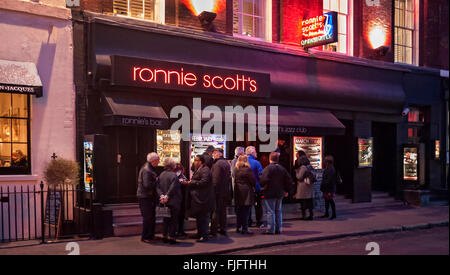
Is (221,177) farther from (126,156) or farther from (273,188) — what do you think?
(126,156)

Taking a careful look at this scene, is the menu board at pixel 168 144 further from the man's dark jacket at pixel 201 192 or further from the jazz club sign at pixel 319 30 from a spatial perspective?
the jazz club sign at pixel 319 30

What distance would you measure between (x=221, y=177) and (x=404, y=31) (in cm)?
1199

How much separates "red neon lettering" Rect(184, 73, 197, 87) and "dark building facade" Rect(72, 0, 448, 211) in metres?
0.03

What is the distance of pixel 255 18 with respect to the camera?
50.3 feet

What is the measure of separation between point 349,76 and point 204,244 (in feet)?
29.9

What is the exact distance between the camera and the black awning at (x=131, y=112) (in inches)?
441

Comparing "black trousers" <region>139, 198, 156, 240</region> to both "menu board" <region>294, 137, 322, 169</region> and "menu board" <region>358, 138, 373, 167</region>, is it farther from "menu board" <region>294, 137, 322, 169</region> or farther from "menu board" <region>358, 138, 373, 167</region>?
"menu board" <region>358, 138, 373, 167</region>

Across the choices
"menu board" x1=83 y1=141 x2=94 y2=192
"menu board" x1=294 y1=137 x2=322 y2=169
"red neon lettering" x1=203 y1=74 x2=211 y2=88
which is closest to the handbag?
"menu board" x1=83 y1=141 x2=94 y2=192

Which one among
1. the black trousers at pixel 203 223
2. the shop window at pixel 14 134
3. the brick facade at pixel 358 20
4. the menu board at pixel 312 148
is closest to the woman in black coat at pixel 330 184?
the menu board at pixel 312 148

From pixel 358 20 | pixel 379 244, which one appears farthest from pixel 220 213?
pixel 358 20

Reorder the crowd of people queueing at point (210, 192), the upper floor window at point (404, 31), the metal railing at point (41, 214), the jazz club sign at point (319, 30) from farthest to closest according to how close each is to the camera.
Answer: the upper floor window at point (404, 31)
the jazz club sign at point (319, 30)
the metal railing at point (41, 214)
the crowd of people queueing at point (210, 192)

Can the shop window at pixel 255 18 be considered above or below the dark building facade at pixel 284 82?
above

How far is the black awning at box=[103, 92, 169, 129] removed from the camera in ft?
36.8

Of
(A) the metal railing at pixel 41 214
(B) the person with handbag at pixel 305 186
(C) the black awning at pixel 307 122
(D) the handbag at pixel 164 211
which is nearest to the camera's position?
(D) the handbag at pixel 164 211
